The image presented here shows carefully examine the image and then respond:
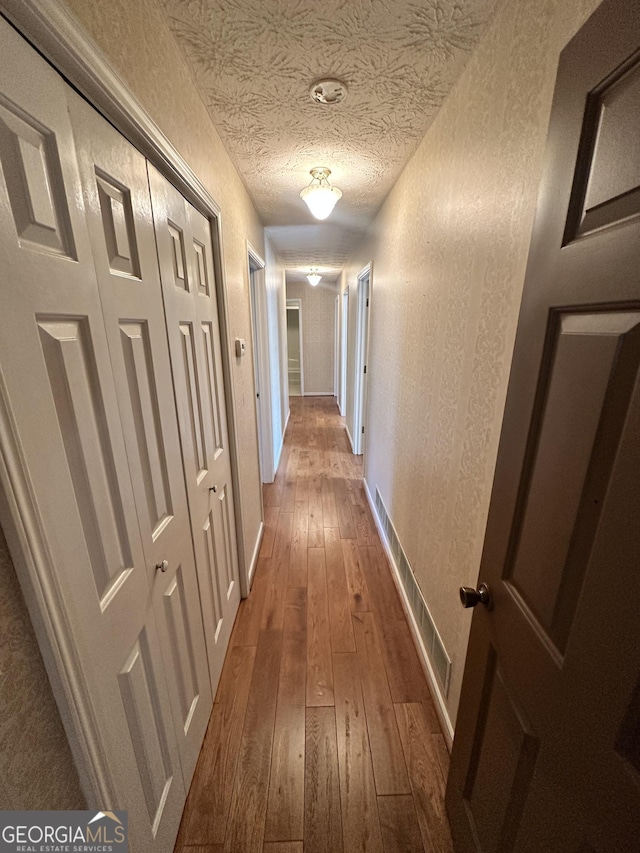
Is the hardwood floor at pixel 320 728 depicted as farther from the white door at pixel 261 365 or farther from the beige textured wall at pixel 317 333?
the beige textured wall at pixel 317 333

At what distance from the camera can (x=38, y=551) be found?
495 mm

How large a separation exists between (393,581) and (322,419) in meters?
3.74

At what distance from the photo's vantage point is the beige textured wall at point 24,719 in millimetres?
479

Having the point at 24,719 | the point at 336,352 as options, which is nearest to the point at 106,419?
the point at 24,719

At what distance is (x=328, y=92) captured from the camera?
3.84 feet

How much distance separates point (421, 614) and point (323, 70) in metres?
2.25

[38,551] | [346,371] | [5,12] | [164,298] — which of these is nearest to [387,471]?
[164,298]

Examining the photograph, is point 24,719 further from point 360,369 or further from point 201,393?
point 360,369

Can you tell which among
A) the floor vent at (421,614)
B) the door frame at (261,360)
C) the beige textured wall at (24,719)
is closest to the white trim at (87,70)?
the beige textured wall at (24,719)

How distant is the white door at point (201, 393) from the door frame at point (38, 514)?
213mm

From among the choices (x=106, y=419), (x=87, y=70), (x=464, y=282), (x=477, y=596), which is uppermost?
(x=87, y=70)

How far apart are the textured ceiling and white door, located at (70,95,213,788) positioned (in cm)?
52

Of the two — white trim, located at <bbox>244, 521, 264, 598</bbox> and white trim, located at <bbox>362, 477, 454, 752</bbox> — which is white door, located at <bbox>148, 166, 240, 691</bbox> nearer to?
white trim, located at <bbox>244, 521, 264, 598</bbox>

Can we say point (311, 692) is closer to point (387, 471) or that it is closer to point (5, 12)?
point (387, 471)
